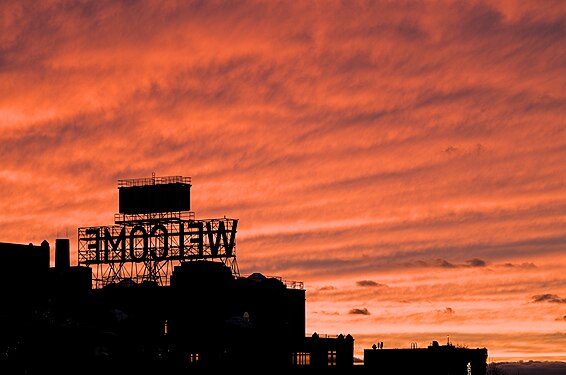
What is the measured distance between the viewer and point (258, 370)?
15412 cm

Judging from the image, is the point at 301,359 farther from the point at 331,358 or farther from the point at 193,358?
the point at 193,358

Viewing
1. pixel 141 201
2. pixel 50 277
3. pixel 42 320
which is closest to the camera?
pixel 42 320

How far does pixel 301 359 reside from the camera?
15788 cm

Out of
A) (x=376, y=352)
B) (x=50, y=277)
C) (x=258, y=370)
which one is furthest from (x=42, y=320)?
(x=376, y=352)

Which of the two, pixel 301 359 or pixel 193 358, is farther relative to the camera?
pixel 301 359

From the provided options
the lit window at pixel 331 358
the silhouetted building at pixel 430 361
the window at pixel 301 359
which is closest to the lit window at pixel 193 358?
the window at pixel 301 359

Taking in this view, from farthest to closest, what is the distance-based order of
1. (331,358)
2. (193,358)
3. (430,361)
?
(430,361), (331,358), (193,358)

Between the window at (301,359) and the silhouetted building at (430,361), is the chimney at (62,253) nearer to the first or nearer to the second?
the window at (301,359)

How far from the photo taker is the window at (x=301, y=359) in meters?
158

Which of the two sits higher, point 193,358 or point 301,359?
point 193,358

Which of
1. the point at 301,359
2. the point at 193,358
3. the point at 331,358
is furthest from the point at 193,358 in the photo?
the point at 331,358

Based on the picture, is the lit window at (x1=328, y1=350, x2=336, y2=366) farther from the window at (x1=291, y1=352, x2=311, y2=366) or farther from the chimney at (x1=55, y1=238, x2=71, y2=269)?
the chimney at (x1=55, y1=238, x2=71, y2=269)

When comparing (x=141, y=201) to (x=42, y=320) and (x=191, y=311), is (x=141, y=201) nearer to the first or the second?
(x=191, y=311)

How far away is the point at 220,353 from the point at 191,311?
8014 millimetres
